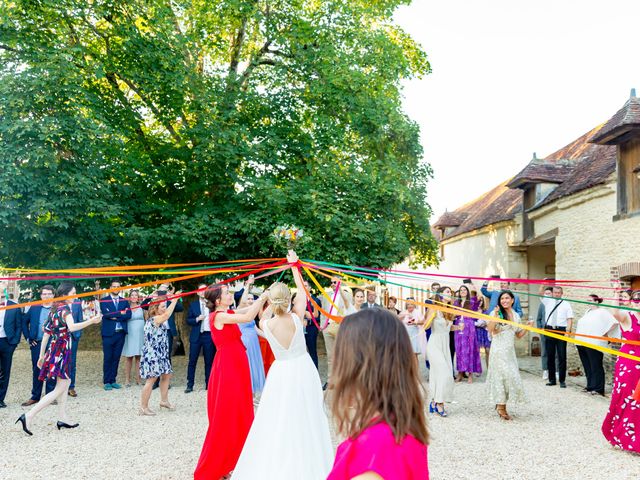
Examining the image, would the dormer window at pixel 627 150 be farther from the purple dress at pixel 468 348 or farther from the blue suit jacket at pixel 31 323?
the blue suit jacket at pixel 31 323

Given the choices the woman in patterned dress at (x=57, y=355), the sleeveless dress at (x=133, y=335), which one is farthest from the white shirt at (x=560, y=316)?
the woman in patterned dress at (x=57, y=355)

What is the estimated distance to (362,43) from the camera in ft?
51.0

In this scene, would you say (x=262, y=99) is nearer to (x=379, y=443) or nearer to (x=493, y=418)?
(x=493, y=418)

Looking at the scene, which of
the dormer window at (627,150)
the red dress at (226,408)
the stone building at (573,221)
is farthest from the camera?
the stone building at (573,221)

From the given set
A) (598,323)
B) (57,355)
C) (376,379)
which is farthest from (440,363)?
(376,379)

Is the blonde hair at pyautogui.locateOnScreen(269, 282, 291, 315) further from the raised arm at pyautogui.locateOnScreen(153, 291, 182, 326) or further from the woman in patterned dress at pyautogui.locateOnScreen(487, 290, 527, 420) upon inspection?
the woman in patterned dress at pyautogui.locateOnScreen(487, 290, 527, 420)

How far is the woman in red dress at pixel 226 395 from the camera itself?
5535 mm

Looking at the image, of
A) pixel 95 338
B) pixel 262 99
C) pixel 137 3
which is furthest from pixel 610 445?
pixel 95 338

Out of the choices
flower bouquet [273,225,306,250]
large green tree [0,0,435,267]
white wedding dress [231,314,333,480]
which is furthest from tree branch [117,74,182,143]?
white wedding dress [231,314,333,480]

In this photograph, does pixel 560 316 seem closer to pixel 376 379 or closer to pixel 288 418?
pixel 288 418

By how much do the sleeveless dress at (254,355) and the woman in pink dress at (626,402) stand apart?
539 centimetres

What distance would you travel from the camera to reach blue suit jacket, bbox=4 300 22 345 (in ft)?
31.3

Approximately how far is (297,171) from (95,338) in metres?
9.61

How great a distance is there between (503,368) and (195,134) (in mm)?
8845
